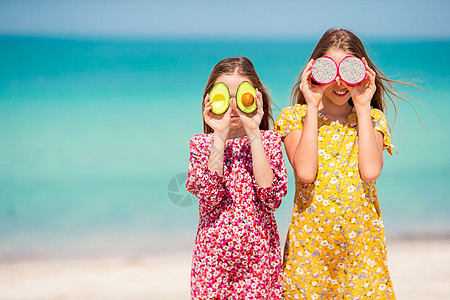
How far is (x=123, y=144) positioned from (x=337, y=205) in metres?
4.62

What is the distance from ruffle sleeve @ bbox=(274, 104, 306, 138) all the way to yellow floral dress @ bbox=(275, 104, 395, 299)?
0.45 feet

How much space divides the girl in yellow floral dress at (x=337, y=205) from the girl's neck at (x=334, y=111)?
0.07 metres

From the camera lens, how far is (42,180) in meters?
6.09

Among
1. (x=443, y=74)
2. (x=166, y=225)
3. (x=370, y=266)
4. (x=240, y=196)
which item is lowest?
(x=370, y=266)

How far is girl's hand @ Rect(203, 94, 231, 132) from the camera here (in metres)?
2.11

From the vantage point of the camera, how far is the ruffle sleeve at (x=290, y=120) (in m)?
2.23

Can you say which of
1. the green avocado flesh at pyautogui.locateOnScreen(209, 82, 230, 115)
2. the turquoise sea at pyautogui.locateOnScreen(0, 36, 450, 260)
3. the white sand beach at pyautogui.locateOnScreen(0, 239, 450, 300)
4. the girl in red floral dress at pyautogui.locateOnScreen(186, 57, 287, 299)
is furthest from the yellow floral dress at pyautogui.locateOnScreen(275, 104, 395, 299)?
the turquoise sea at pyautogui.locateOnScreen(0, 36, 450, 260)

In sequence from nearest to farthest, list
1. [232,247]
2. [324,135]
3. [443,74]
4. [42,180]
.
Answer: [232,247]
[324,135]
[42,180]
[443,74]

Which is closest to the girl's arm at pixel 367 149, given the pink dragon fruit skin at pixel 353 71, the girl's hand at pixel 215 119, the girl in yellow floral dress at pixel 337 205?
the girl in yellow floral dress at pixel 337 205

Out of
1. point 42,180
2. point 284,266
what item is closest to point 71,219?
point 42,180

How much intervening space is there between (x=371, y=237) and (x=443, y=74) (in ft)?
19.6

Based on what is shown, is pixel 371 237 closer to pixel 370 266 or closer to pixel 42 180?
pixel 370 266

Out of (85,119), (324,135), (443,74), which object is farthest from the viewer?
(443,74)

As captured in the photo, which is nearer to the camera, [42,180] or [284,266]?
[284,266]
